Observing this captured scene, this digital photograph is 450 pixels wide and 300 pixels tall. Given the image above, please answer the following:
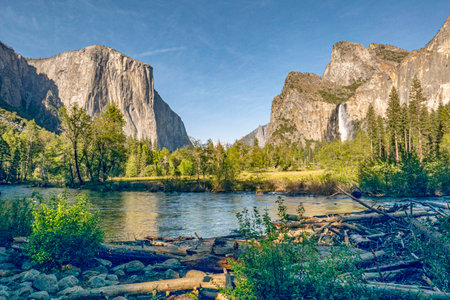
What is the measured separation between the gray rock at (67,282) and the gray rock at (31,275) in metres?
0.82

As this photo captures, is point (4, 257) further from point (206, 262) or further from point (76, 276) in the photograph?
point (206, 262)

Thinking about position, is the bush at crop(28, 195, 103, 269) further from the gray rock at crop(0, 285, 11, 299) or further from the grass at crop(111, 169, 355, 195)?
the grass at crop(111, 169, 355, 195)

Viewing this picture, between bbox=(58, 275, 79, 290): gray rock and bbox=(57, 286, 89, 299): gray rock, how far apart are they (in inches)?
15.8

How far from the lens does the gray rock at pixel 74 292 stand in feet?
17.4

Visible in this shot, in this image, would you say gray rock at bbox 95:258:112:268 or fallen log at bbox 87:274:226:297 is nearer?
fallen log at bbox 87:274:226:297

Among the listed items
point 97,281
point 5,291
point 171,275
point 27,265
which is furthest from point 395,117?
point 5,291

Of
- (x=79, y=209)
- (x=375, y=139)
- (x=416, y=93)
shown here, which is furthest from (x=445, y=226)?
(x=375, y=139)

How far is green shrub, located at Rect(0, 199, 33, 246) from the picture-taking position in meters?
8.74

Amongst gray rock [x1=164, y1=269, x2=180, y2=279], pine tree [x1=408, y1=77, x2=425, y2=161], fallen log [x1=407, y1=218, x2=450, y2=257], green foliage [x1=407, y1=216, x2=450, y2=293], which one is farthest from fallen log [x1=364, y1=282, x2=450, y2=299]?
pine tree [x1=408, y1=77, x2=425, y2=161]

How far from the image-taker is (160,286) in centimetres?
570

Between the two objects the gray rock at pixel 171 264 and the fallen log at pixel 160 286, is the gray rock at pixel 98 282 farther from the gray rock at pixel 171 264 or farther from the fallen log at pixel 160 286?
the gray rock at pixel 171 264

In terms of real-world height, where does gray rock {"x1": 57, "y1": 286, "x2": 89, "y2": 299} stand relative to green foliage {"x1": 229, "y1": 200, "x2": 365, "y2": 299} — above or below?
below

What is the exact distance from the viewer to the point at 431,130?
69000mm

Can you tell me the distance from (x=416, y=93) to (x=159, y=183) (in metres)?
55.2
